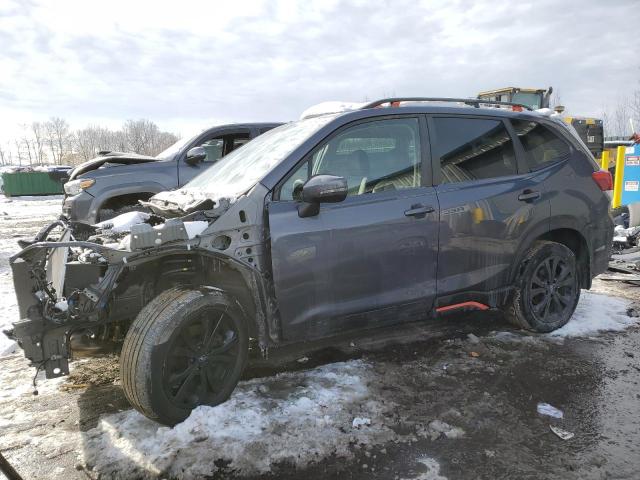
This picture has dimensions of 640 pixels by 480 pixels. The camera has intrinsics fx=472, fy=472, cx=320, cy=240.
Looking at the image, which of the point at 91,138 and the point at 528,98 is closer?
the point at 528,98

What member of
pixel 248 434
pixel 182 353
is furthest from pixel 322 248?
pixel 248 434

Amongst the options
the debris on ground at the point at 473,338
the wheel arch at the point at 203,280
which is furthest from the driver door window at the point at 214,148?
the debris on ground at the point at 473,338

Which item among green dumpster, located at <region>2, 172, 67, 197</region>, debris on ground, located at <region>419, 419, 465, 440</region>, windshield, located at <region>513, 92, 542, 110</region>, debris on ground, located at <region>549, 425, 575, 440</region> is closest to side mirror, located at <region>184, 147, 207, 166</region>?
debris on ground, located at <region>419, 419, 465, 440</region>

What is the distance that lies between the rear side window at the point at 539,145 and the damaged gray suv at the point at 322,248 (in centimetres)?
1

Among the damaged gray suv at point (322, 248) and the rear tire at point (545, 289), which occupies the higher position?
the damaged gray suv at point (322, 248)

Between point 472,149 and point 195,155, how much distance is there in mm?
4085

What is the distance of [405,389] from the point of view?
319cm

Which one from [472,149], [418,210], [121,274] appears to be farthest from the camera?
[472,149]

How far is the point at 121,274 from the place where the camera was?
2.70m

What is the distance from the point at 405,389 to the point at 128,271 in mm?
1935

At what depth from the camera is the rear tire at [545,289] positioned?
13.0 ft

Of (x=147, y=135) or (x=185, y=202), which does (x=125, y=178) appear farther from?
(x=147, y=135)

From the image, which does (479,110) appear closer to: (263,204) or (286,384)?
(263,204)

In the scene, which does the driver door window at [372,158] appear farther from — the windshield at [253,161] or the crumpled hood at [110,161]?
the crumpled hood at [110,161]
